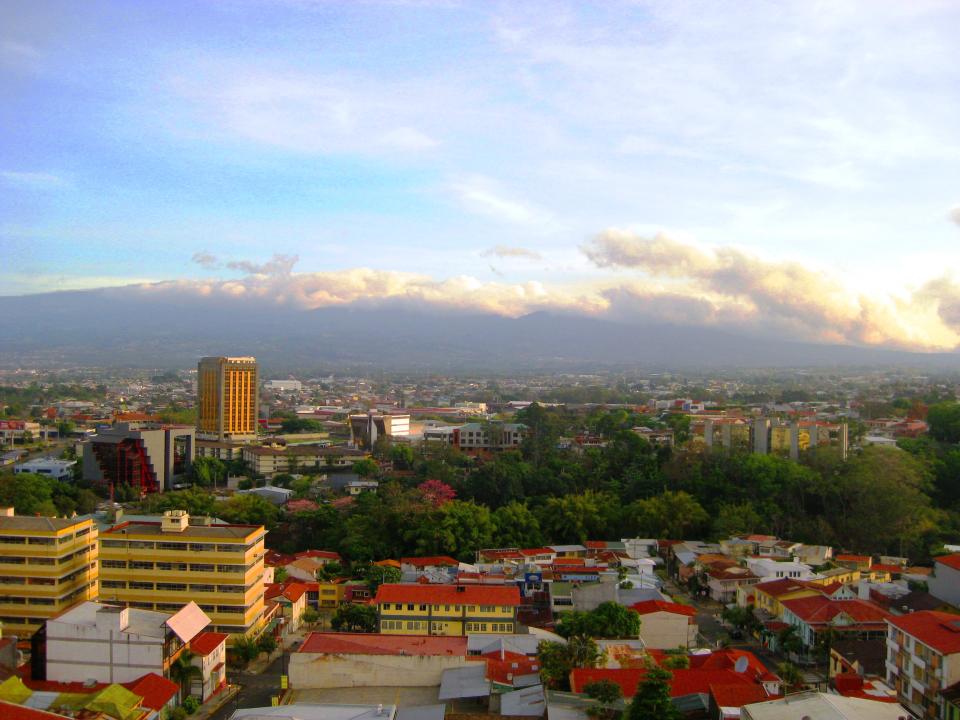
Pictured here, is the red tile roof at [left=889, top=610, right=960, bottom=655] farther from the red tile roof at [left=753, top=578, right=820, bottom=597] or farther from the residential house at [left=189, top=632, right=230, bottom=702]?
the residential house at [left=189, top=632, right=230, bottom=702]

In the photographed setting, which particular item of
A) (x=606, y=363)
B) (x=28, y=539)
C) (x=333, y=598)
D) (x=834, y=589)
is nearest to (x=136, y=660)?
(x=28, y=539)

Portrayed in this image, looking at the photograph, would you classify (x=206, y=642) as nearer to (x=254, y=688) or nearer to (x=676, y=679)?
(x=254, y=688)

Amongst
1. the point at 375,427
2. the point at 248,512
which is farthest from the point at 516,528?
the point at 375,427

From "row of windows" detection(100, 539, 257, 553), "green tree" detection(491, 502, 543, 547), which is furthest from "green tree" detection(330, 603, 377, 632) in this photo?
"green tree" detection(491, 502, 543, 547)

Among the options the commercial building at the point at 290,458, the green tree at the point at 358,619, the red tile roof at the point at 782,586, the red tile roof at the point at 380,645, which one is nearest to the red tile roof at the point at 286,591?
the green tree at the point at 358,619

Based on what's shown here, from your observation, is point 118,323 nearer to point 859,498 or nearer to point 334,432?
point 334,432
